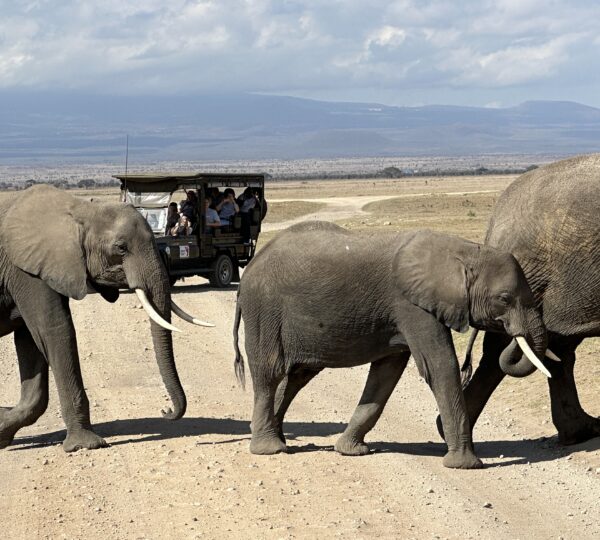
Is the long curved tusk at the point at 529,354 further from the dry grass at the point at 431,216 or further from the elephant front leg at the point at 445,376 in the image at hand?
the dry grass at the point at 431,216

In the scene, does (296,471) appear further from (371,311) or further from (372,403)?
(371,311)

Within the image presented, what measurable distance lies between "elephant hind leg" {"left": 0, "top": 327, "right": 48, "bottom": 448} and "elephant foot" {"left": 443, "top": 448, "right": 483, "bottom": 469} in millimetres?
3605

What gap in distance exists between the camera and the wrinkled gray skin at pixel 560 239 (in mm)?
9695

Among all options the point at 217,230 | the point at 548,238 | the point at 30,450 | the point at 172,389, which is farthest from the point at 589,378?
the point at 217,230

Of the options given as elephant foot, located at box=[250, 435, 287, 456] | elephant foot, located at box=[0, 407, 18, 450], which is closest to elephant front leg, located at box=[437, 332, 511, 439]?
elephant foot, located at box=[250, 435, 287, 456]

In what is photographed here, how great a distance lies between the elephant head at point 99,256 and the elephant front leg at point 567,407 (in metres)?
3.01

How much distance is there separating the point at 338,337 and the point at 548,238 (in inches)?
68.8

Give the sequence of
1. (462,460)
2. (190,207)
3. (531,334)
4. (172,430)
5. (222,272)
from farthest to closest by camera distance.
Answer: (222,272), (190,207), (172,430), (462,460), (531,334)

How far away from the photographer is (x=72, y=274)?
10.6 meters

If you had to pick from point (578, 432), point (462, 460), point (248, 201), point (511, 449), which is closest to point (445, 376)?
point (462, 460)

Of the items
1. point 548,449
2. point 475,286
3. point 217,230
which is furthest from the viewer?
point 217,230

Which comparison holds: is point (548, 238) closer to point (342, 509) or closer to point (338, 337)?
point (338, 337)

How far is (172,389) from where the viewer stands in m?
10.7

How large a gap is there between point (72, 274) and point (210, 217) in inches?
573
